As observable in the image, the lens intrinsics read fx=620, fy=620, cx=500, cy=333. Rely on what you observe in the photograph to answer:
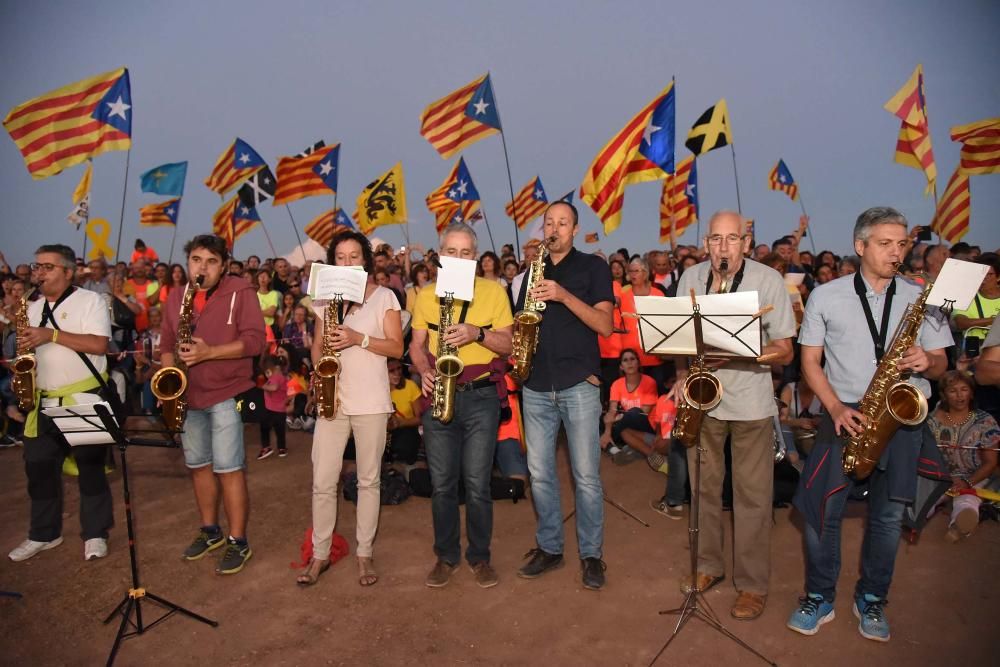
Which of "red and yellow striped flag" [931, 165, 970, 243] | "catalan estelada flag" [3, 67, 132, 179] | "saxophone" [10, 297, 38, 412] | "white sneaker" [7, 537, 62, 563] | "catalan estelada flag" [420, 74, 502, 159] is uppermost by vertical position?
A: "catalan estelada flag" [420, 74, 502, 159]

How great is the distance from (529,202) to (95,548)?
1262 cm

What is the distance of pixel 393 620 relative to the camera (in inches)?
177

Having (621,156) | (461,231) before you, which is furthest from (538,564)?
(621,156)

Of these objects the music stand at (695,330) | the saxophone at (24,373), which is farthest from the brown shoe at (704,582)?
the saxophone at (24,373)

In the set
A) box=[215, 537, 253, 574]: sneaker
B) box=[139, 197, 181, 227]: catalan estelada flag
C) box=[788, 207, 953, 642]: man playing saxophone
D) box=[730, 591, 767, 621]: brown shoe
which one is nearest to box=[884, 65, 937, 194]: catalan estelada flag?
box=[788, 207, 953, 642]: man playing saxophone

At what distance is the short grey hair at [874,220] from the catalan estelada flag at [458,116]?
8.57 m

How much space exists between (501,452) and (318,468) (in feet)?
9.56

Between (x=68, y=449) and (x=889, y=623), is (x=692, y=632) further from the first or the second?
(x=68, y=449)

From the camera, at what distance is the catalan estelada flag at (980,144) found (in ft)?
29.6

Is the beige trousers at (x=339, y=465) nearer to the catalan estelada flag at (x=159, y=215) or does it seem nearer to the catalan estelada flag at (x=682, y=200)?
the catalan estelada flag at (x=682, y=200)

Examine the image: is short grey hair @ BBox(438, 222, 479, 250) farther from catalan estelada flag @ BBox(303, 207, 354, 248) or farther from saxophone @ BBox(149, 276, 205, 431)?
catalan estelada flag @ BBox(303, 207, 354, 248)

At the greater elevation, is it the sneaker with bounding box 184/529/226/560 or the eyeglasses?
the eyeglasses

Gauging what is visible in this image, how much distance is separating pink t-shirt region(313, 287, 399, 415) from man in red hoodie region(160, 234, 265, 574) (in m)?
0.81

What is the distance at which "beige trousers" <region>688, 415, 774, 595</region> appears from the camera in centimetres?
437
